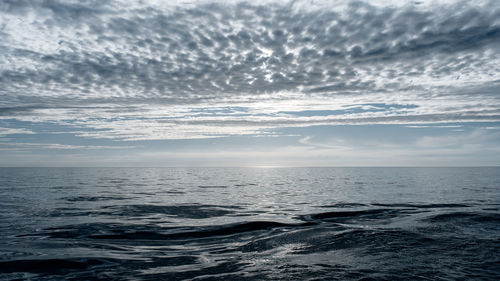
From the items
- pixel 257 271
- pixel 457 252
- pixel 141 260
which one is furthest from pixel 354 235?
pixel 141 260

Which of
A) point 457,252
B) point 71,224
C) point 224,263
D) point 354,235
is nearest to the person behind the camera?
point 224,263

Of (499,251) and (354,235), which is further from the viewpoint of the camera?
(354,235)

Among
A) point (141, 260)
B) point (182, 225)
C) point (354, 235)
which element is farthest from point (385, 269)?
point (182, 225)

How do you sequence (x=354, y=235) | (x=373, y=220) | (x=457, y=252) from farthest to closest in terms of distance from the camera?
(x=373, y=220) → (x=354, y=235) → (x=457, y=252)

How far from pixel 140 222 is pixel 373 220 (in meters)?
14.3

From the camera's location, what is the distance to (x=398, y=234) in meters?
15.3

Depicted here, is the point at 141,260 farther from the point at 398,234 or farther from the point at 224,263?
the point at 398,234

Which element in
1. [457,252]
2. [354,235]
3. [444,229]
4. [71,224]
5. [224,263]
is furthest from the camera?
[71,224]

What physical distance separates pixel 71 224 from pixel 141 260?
30.2ft

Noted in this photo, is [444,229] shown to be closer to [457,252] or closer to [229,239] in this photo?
[457,252]

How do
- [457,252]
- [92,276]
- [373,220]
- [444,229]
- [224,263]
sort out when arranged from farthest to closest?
[373,220] → [444,229] → [457,252] → [224,263] → [92,276]

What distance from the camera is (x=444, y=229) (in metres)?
16.6

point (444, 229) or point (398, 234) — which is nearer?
point (398, 234)

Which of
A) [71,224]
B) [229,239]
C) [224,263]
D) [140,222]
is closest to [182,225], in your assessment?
[140,222]
